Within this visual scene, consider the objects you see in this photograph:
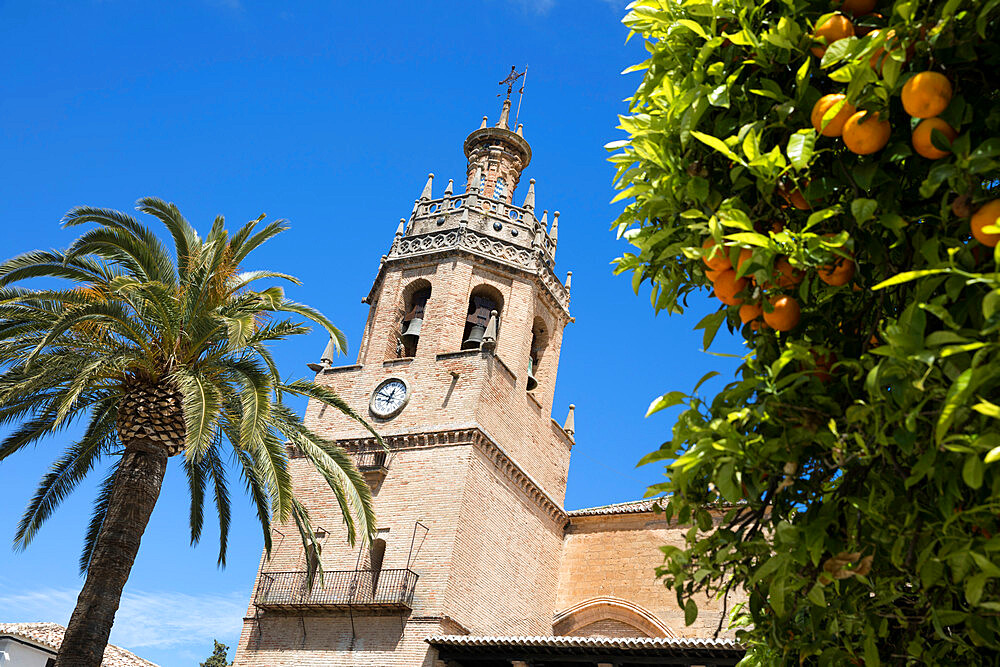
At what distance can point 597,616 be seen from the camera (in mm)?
21609

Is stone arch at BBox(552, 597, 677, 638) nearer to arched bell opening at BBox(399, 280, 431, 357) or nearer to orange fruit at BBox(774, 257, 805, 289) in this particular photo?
arched bell opening at BBox(399, 280, 431, 357)

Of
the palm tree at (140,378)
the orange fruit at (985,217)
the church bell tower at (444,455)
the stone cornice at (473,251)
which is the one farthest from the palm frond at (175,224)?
the orange fruit at (985,217)

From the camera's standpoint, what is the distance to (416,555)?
18422 millimetres

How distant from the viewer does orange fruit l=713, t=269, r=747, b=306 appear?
2916mm

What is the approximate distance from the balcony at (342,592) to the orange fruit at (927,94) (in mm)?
16442

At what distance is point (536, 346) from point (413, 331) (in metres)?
3.31

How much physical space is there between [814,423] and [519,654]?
549 inches

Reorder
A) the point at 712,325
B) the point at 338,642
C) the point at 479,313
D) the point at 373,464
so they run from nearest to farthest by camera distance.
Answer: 1. the point at 712,325
2. the point at 338,642
3. the point at 373,464
4. the point at 479,313

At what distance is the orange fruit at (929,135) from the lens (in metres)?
2.45

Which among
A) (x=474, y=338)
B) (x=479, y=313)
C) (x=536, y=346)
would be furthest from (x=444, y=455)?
(x=536, y=346)

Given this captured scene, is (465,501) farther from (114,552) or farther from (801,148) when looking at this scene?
(801,148)

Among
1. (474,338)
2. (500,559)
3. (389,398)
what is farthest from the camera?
(474,338)

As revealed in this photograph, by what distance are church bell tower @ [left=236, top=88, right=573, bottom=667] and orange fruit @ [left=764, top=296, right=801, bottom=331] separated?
1542 centimetres

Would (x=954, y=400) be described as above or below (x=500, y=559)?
below
